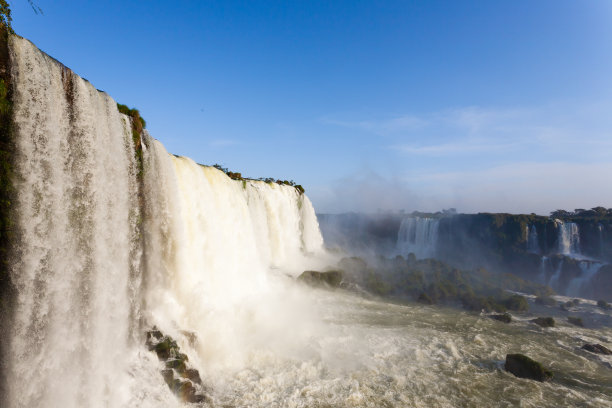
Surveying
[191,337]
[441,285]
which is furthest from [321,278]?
[191,337]

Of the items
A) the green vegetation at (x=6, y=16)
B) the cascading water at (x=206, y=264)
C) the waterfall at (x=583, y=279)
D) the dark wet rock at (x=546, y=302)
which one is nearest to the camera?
the green vegetation at (x=6, y=16)

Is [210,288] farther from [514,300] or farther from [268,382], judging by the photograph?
[514,300]

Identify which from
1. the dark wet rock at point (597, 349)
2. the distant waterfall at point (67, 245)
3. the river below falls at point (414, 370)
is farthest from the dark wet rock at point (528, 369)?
the distant waterfall at point (67, 245)

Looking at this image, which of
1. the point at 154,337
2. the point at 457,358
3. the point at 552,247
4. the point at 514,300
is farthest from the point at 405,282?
the point at 552,247

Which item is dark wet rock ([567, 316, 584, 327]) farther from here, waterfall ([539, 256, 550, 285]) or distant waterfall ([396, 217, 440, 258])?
distant waterfall ([396, 217, 440, 258])

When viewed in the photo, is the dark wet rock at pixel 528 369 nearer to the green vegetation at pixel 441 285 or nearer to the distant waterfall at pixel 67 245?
the green vegetation at pixel 441 285

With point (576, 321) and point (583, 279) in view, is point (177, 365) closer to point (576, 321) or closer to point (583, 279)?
point (576, 321)

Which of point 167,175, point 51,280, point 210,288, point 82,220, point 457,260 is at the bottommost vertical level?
point 457,260
